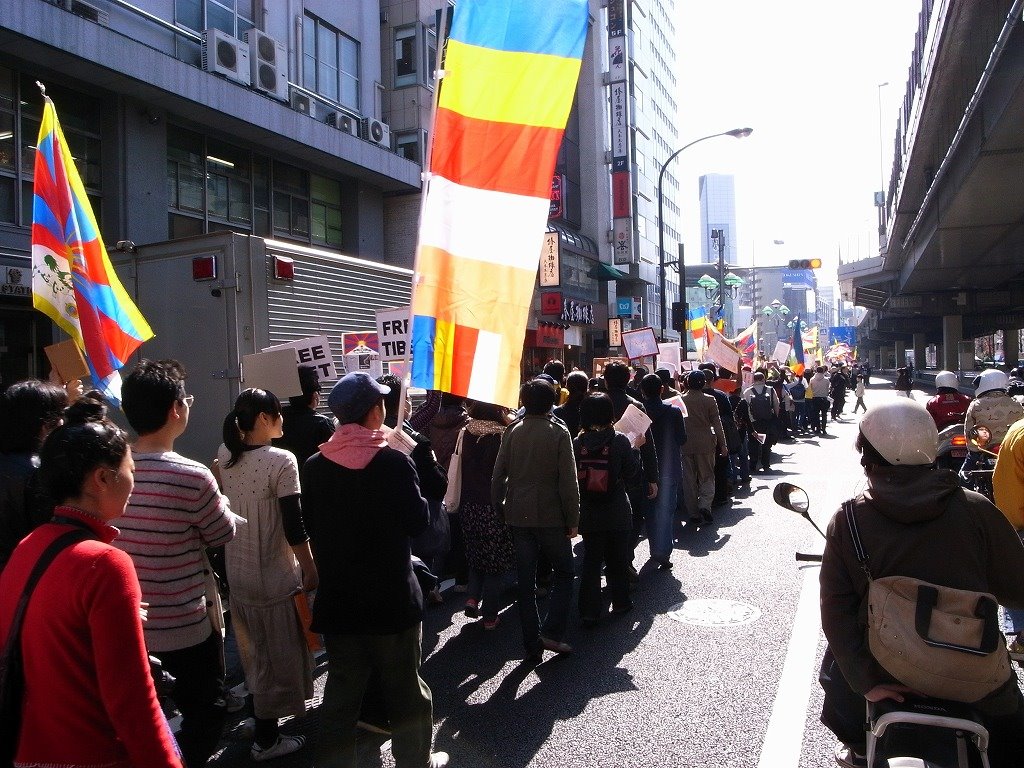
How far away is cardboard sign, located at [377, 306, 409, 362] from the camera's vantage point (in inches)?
302

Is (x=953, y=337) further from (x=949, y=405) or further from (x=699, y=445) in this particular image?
(x=699, y=445)

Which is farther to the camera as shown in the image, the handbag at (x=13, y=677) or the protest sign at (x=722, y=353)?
the protest sign at (x=722, y=353)

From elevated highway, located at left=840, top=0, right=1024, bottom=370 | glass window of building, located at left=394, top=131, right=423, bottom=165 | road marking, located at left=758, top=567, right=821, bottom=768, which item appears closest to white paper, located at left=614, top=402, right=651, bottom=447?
road marking, located at left=758, top=567, right=821, bottom=768

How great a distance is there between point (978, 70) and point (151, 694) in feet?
50.0

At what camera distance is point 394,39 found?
794 inches

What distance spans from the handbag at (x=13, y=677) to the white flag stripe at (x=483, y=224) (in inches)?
96.1

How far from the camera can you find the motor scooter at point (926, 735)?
2281mm

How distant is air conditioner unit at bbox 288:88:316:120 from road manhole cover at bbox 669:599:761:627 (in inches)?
524

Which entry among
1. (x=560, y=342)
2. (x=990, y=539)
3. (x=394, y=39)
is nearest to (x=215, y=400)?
(x=990, y=539)

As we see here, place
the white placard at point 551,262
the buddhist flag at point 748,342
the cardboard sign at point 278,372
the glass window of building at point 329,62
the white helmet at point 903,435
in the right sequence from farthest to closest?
1. the white placard at point 551,262
2. the buddhist flag at point 748,342
3. the glass window of building at point 329,62
4. the cardboard sign at point 278,372
5. the white helmet at point 903,435

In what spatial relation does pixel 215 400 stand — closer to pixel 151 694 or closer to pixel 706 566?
pixel 706 566

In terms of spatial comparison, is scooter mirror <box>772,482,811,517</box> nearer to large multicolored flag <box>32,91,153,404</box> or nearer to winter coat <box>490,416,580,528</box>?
winter coat <box>490,416,580,528</box>

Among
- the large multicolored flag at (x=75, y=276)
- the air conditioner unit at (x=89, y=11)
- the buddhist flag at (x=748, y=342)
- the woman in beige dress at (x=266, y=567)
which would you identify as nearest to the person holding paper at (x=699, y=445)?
the large multicolored flag at (x=75, y=276)

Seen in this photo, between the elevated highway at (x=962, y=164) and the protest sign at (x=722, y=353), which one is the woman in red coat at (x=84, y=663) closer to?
the elevated highway at (x=962, y=164)
